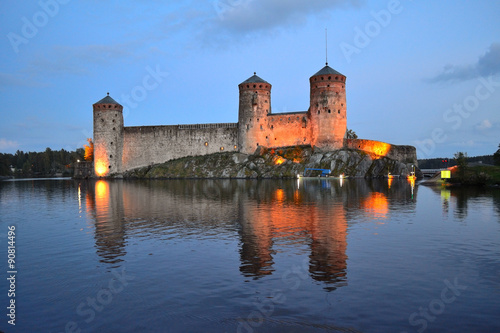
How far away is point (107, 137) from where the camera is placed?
89812 mm

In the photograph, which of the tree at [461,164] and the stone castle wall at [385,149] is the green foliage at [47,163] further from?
the tree at [461,164]

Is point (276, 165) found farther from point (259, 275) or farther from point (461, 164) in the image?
point (259, 275)

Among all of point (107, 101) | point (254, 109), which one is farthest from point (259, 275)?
point (107, 101)

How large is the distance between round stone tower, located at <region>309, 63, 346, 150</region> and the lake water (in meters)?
56.5

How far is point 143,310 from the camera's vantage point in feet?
30.4

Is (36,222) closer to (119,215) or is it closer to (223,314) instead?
(119,215)

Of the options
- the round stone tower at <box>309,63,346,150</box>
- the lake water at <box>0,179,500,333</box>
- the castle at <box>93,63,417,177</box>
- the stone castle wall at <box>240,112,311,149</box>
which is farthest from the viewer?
the stone castle wall at <box>240,112,311,149</box>

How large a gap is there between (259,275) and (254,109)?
242 feet

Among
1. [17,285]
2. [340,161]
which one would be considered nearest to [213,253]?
[17,285]

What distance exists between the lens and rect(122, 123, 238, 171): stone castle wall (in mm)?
91125

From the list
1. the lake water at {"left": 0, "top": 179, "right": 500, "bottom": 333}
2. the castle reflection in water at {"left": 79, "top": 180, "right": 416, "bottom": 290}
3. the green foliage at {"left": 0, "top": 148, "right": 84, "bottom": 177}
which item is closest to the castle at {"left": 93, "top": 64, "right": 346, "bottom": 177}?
the castle reflection in water at {"left": 79, "top": 180, "right": 416, "bottom": 290}

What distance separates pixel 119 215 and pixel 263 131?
60.9 meters

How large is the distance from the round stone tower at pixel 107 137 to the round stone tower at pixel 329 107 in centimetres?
4473

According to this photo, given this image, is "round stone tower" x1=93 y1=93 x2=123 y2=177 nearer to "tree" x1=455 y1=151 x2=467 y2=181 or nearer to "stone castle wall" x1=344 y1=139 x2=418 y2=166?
"stone castle wall" x1=344 y1=139 x2=418 y2=166
